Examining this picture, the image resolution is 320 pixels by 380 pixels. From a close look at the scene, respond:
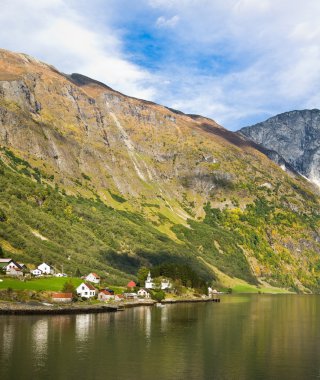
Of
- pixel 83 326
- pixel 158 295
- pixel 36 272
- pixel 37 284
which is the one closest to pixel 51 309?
pixel 37 284

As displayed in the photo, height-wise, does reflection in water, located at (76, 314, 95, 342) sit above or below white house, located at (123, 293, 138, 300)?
above

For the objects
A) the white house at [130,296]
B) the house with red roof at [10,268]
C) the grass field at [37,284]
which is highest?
the house with red roof at [10,268]

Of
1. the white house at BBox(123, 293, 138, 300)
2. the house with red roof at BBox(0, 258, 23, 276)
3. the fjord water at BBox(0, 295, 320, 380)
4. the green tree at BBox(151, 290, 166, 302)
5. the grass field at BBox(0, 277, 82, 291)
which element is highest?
the house with red roof at BBox(0, 258, 23, 276)

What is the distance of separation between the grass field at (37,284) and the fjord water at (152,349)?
777 inches

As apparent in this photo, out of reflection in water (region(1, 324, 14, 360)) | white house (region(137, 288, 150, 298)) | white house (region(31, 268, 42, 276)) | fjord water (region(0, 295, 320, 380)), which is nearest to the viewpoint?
fjord water (region(0, 295, 320, 380))

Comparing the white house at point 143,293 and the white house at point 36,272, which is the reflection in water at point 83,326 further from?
the white house at point 143,293

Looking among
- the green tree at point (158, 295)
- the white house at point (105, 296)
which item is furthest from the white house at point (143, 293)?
the white house at point (105, 296)

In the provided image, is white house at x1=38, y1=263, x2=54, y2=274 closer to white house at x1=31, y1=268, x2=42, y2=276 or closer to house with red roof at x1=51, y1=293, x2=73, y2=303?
white house at x1=31, y1=268, x2=42, y2=276

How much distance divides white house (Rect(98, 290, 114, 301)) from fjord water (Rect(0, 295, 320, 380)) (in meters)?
Answer: 33.1

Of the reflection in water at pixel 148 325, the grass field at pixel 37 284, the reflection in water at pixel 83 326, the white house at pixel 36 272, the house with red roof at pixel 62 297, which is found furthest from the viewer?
the white house at pixel 36 272

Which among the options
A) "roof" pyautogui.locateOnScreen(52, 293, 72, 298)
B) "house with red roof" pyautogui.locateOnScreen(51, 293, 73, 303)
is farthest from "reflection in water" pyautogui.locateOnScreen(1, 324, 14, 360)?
"roof" pyautogui.locateOnScreen(52, 293, 72, 298)

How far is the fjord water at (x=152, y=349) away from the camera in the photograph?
207ft

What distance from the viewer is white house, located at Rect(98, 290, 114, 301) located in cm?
15862

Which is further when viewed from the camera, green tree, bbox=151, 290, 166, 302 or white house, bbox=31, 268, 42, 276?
green tree, bbox=151, 290, 166, 302
